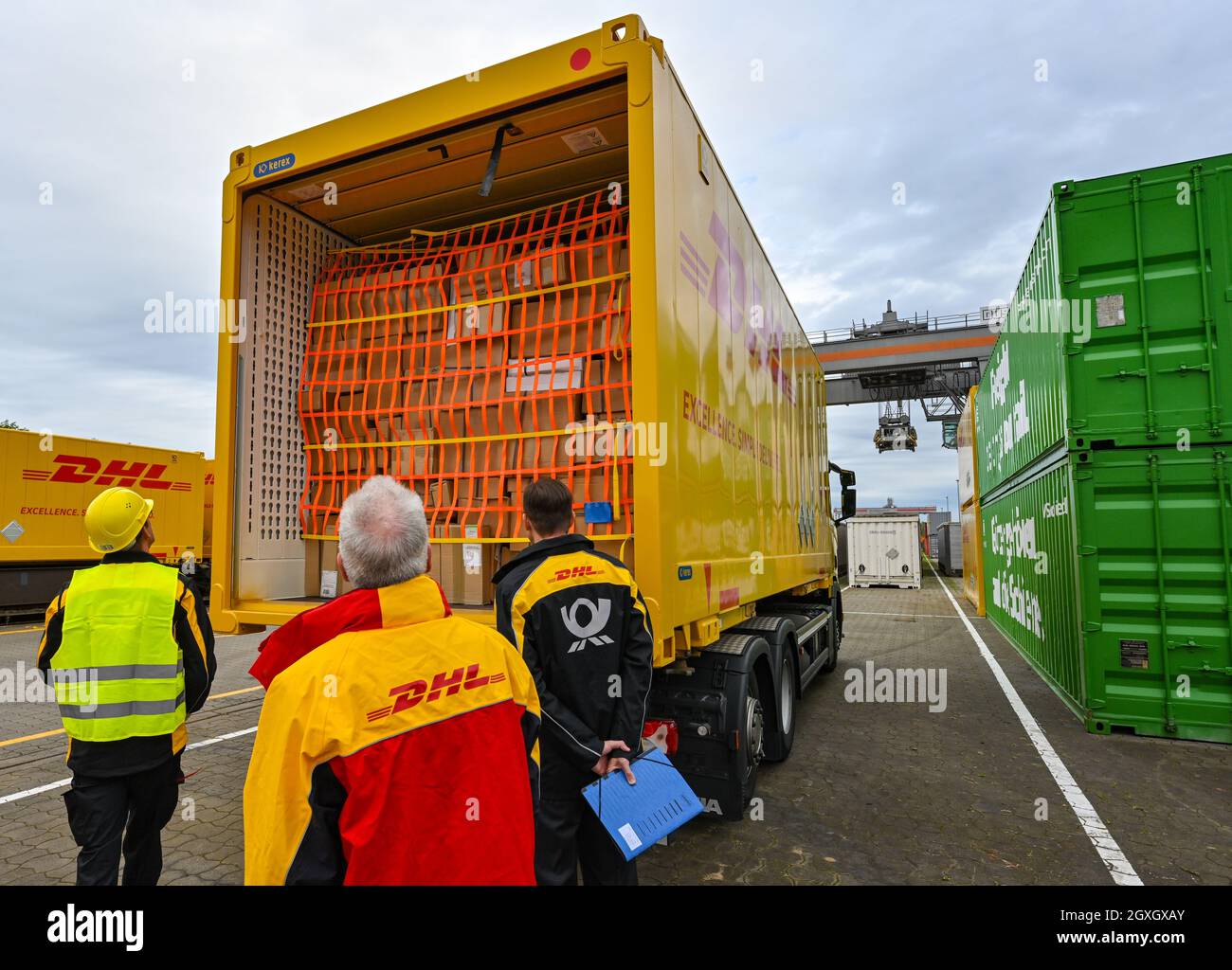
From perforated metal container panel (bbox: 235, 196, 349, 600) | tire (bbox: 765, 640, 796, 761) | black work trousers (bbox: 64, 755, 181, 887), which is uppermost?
perforated metal container panel (bbox: 235, 196, 349, 600)

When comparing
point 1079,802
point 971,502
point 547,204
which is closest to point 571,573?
point 547,204

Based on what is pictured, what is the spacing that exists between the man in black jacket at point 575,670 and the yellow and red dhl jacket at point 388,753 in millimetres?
930

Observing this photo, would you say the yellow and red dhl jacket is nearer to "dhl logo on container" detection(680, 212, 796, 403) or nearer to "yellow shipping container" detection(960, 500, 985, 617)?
"dhl logo on container" detection(680, 212, 796, 403)

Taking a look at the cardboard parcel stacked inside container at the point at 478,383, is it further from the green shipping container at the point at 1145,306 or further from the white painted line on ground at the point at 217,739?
the green shipping container at the point at 1145,306

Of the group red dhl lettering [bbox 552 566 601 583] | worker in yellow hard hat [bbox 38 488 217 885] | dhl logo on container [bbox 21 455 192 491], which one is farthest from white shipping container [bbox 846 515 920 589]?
worker in yellow hard hat [bbox 38 488 217 885]

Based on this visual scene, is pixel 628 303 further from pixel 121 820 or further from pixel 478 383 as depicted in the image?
pixel 121 820

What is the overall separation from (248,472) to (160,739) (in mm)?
1600

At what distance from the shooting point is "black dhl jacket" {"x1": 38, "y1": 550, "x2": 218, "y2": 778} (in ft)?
8.05

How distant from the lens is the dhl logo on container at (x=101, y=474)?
12.7m

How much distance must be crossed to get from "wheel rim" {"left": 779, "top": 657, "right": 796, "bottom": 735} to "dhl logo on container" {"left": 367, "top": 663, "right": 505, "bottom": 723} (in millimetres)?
3768

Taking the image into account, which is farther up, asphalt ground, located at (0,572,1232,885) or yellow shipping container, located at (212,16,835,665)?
yellow shipping container, located at (212,16,835,665)

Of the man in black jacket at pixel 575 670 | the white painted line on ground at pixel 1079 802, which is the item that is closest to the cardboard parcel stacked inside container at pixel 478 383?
the man in black jacket at pixel 575 670

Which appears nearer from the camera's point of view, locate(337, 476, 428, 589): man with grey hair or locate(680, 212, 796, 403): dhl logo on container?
locate(337, 476, 428, 589): man with grey hair
